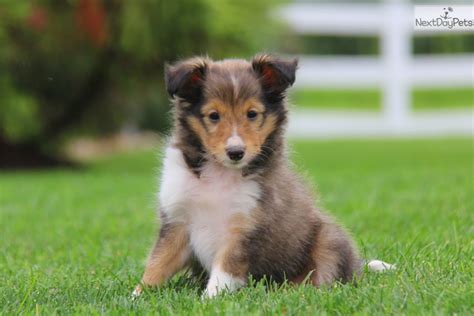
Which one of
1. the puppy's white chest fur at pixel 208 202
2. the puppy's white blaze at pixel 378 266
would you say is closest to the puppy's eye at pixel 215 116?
the puppy's white chest fur at pixel 208 202

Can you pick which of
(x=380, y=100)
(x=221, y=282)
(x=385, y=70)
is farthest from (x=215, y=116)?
(x=380, y=100)

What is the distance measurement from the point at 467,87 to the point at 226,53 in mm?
12660

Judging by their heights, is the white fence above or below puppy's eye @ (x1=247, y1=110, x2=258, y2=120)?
below

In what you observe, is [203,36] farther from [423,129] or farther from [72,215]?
[423,129]

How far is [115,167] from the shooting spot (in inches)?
747

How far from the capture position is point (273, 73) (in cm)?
500

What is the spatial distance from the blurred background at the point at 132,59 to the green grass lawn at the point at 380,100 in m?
1.99

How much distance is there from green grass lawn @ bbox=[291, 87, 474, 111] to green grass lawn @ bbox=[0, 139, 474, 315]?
49.4 feet

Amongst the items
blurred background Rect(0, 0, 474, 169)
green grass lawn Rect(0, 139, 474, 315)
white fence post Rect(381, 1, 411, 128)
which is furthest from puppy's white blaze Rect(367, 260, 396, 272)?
white fence post Rect(381, 1, 411, 128)

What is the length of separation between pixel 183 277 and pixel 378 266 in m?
1.12

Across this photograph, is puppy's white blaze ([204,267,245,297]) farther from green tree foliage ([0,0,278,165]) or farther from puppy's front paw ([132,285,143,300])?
green tree foliage ([0,0,278,165])

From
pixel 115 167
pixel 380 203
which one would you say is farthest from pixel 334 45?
pixel 380 203

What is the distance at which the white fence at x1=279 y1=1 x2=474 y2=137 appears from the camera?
80.2 ft

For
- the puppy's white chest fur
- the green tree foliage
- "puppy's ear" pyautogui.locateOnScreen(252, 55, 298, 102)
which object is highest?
"puppy's ear" pyautogui.locateOnScreen(252, 55, 298, 102)
